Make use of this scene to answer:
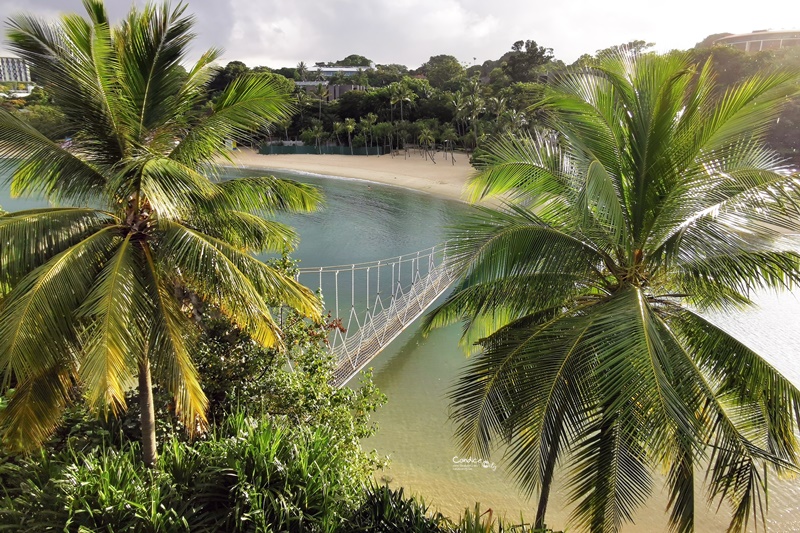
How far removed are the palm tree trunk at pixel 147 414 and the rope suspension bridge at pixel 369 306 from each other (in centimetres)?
229

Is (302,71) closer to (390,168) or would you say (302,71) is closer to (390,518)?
(390,168)

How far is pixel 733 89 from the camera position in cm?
373

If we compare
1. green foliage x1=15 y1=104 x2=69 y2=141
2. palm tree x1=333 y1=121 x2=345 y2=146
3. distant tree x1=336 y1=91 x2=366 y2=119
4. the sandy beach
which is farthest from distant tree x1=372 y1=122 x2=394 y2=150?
green foliage x1=15 y1=104 x2=69 y2=141

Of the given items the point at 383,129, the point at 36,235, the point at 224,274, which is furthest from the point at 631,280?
the point at 383,129

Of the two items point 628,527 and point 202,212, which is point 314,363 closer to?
point 202,212

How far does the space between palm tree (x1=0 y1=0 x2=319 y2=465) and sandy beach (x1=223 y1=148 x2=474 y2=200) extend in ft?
81.2

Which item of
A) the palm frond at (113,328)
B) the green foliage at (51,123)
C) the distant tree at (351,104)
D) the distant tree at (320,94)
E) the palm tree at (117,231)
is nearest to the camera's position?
the palm frond at (113,328)

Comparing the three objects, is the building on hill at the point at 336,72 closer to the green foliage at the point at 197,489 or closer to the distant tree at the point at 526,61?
the distant tree at the point at 526,61

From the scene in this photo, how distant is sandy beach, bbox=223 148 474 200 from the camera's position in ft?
103

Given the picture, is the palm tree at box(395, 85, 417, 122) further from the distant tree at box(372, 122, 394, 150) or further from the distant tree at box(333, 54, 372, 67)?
the distant tree at box(333, 54, 372, 67)

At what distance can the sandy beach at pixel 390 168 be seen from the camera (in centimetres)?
3153

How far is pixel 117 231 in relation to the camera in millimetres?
3555

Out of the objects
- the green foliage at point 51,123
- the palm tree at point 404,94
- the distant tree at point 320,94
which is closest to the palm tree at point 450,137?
the palm tree at point 404,94

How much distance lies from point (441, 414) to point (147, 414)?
5630 mm
